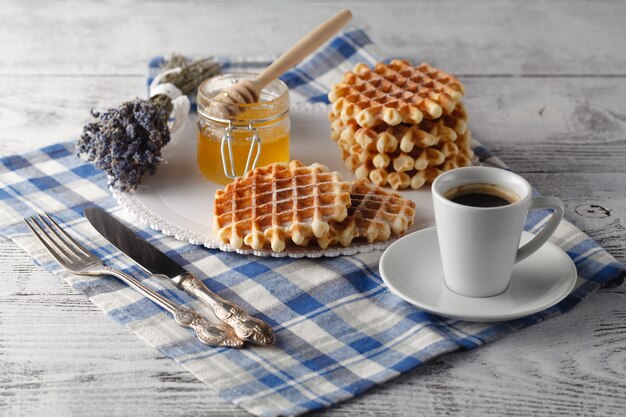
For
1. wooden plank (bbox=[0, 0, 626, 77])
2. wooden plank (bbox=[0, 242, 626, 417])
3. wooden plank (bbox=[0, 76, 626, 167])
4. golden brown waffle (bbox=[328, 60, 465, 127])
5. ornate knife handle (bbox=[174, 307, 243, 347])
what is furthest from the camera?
wooden plank (bbox=[0, 0, 626, 77])

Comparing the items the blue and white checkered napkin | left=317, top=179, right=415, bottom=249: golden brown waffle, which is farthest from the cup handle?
left=317, top=179, right=415, bottom=249: golden brown waffle

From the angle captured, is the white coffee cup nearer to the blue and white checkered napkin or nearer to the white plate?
the blue and white checkered napkin

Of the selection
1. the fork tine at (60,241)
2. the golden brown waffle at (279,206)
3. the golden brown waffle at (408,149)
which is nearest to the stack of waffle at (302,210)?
the golden brown waffle at (279,206)

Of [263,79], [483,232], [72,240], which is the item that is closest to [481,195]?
[483,232]

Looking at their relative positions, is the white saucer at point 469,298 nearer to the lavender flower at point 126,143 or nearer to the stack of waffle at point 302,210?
the stack of waffle at point 302,210

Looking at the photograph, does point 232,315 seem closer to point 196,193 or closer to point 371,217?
point 371,217

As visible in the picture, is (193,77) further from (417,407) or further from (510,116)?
(417,407)

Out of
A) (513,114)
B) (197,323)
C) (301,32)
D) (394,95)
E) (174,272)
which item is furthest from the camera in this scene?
(301,32)
